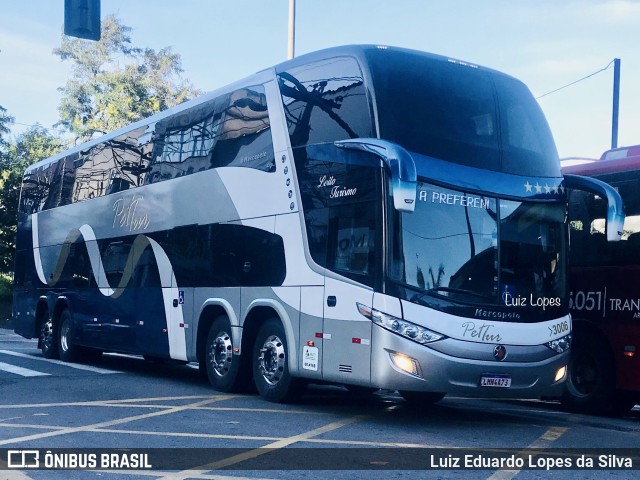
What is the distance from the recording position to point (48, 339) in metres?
19.9

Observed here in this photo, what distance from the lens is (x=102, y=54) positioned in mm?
63531

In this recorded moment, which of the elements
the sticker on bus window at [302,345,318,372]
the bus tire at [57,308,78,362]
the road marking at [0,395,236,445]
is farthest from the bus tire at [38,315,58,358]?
the sticker on bus window at [302,345,318,372]

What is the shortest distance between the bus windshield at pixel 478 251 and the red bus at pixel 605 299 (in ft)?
5.63

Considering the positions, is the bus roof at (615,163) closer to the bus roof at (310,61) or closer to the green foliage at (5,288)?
the bus roof at (310,61)

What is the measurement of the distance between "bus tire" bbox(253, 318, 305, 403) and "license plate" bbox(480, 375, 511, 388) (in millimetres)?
2554

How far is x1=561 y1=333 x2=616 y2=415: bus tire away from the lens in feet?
40.8

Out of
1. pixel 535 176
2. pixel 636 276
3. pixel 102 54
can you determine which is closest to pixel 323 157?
pixel 535 176

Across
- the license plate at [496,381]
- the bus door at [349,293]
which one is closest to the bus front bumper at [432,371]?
the license plate at [496,381]

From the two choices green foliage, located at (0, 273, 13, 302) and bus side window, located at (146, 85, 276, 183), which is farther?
green foliage, located at (0, 273, 13, 302)

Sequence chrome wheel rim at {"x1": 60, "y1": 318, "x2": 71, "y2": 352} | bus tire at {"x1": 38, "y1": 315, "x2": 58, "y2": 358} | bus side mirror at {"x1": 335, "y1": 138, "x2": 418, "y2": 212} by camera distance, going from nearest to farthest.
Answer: bus side mirror at {"x1": 335, "y1": 138, "x2": 418, "y2": 212} → chrome wheel rim at {"x1": 60, "y1": 318, "x2": 71, "y2": 352} → bus tire at {"x1": 38, "y1": 315, "x2": 58, "y2": 358}

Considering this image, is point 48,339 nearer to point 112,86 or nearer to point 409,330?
point 409,330

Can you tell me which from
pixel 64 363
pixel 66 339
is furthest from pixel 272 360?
pixel 66 339

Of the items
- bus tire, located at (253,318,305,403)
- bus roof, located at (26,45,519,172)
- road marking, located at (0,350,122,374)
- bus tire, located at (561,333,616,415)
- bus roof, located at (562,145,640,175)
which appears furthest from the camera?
road marking, located at (0,350,122,374)

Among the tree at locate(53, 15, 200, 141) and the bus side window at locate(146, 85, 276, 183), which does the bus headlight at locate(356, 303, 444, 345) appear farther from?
the tree at locate(53, 15, 200, 141)
